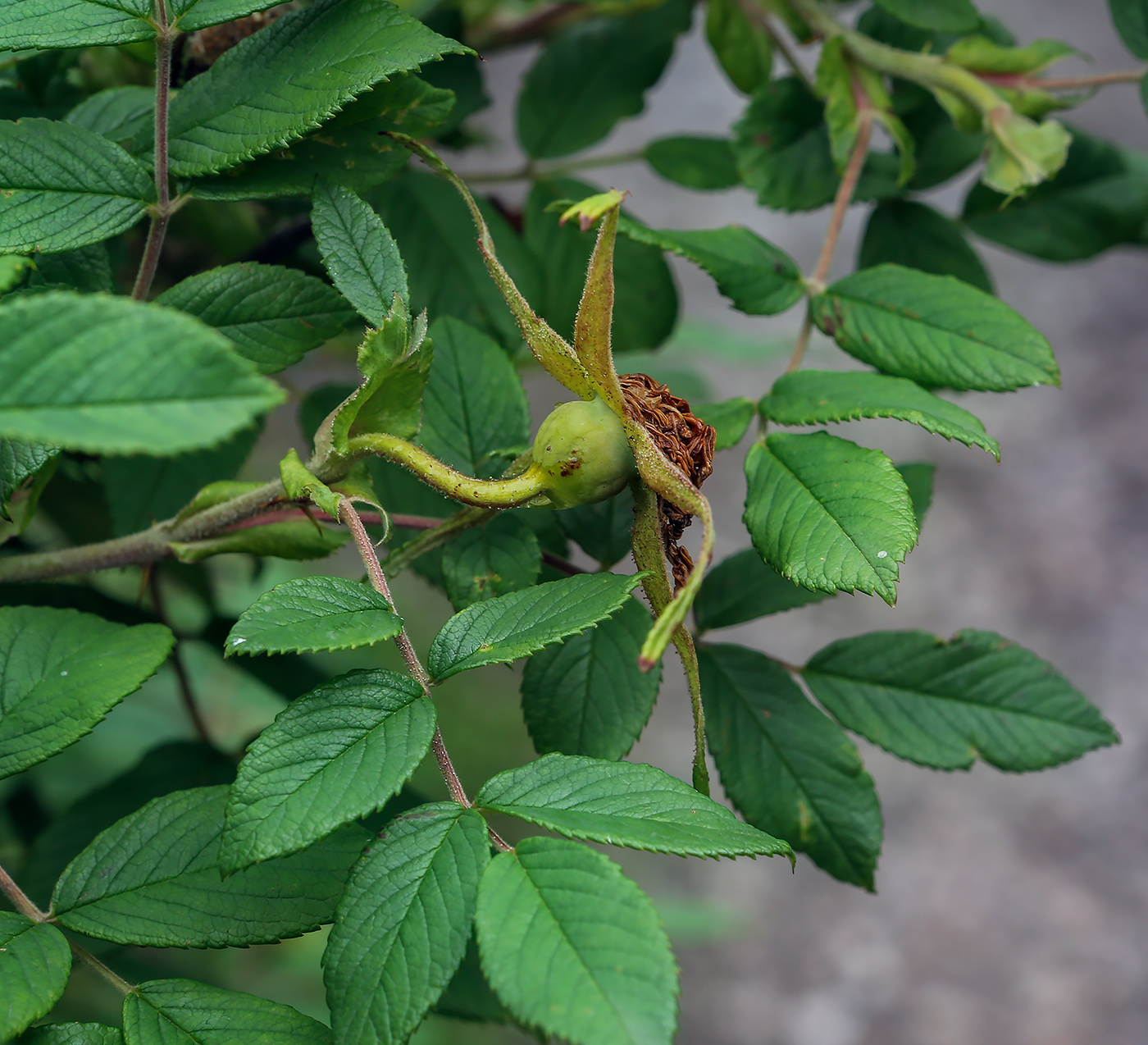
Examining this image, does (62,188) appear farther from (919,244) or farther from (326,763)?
(919,244)

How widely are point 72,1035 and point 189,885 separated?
3.3 inches

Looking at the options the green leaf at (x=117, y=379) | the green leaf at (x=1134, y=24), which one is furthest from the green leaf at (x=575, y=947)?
the green leaf at (x=1134, y=24)

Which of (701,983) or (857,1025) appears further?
(701,983)

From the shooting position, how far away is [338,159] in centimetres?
61

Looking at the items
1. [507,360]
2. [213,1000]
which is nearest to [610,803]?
[213,1000]

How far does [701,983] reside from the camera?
2879 millimetres

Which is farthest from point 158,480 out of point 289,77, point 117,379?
point 117,379

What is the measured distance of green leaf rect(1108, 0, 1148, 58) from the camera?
34.7 inches

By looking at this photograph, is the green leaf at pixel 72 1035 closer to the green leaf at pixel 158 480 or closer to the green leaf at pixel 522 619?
the green leaf at pixel 522 619

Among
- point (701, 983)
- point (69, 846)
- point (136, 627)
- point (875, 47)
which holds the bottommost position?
point (701, 983)

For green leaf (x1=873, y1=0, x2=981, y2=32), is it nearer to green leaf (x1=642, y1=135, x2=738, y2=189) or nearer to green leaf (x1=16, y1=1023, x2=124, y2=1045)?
green leaf (x1=642, y1=135, x2=738, y2=189)

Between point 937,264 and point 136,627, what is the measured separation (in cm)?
78

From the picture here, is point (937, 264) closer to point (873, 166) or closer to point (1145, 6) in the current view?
Result: point (873, 166)

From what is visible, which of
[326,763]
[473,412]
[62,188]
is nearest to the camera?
[326,763]
